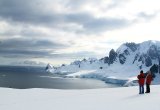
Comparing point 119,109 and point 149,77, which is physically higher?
point 149,77

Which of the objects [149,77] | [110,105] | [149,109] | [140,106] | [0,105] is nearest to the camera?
[149,109]

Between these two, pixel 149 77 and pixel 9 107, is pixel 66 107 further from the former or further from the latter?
pixel 149 77

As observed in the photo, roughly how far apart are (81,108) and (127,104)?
2.92 m

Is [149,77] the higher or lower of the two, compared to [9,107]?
higher

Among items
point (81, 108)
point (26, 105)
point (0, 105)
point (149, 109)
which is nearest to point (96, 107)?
point (81, 108)

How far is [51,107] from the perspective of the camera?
56.3 ft

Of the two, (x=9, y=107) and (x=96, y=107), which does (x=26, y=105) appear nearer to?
(x=9, y=107)

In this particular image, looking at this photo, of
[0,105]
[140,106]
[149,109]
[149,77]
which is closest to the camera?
[149,109]

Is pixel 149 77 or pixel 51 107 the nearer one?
pixel 51 107

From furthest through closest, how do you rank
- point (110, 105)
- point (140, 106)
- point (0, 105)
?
point (0, 105) < point (110, 105) < point (140, 106)

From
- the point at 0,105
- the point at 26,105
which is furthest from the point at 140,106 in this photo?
the point at 0,105

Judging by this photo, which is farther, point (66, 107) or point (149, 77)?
point (149, 77)

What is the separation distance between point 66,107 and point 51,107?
3.08 ft

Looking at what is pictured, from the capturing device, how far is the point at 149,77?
23859 millimetres
